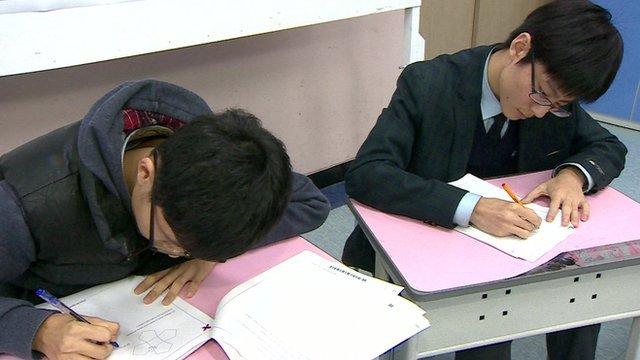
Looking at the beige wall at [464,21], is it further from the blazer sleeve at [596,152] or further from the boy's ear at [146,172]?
the boy's ear at [146,172]

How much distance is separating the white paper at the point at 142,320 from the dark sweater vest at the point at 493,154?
86 centimetres

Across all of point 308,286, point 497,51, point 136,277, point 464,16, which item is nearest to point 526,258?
point 308,286

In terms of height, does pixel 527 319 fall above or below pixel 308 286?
below

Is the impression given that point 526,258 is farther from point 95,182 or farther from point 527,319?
point 95,182

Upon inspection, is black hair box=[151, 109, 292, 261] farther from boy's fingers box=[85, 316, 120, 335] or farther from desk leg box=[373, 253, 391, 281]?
desk leg box=[373, 253, 391, 281]

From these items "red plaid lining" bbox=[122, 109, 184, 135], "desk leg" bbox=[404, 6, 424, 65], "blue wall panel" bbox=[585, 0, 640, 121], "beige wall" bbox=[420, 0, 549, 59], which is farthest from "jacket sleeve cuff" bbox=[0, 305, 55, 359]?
"blue wall panel" bbox=[585, 0, 640, 121]

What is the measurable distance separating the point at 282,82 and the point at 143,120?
1488 mm

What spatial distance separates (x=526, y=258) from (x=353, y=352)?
46 centimetres

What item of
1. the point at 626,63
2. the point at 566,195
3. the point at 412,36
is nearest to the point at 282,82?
the point at 412,36

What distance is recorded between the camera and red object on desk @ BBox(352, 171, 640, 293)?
3.29 feet

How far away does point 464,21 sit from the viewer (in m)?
3.30

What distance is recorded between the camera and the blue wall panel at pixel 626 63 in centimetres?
318

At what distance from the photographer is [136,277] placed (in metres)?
0.99

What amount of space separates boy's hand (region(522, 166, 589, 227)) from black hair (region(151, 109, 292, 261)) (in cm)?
74
